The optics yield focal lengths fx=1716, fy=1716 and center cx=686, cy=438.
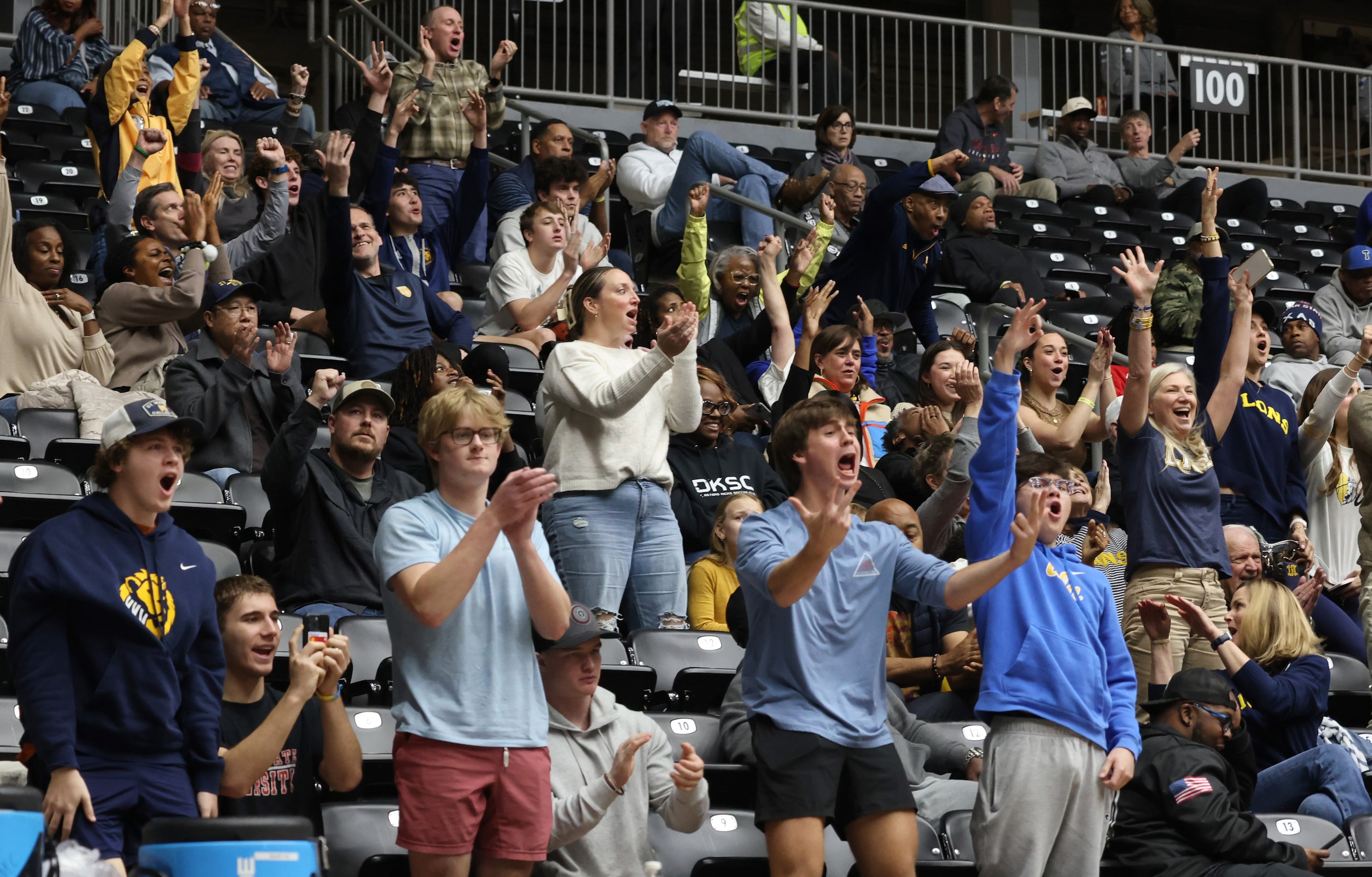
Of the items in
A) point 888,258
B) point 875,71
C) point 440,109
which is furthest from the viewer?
point 875,71

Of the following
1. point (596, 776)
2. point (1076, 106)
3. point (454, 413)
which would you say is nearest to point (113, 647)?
point (454, 413)

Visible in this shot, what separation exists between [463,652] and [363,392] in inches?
78.0

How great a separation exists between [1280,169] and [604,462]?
1037 centimetres

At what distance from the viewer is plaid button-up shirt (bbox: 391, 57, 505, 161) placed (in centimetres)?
931

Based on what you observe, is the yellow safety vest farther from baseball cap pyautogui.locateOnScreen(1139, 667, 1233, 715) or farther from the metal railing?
baseball cap pyautogui.locateOnScreen(1139, 667, 1233, 715)

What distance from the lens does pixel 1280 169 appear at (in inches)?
558

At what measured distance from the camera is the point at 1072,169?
12.8 metres

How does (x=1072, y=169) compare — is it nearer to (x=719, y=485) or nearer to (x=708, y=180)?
(x=708, y=180)

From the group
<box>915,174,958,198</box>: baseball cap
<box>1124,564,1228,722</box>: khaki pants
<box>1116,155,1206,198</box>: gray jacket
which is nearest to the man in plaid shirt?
<box>915,174,958,198</box>: baseball cap

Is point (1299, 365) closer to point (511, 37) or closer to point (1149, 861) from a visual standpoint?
point (1149, 861)

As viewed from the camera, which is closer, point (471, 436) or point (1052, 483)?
point (471, 436)

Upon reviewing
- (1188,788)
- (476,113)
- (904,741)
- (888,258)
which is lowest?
(1188,788)

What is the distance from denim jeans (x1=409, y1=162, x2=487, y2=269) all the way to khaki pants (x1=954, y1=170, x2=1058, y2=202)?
10.8ft

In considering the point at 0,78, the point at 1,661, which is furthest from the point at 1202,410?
the point at 0,78
